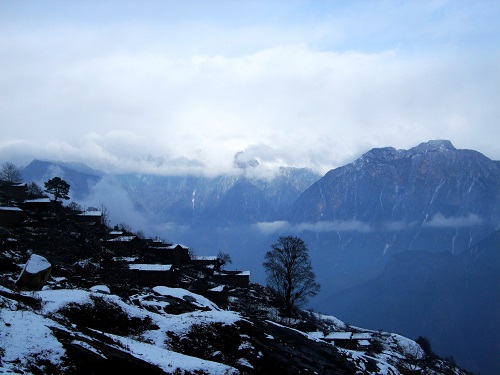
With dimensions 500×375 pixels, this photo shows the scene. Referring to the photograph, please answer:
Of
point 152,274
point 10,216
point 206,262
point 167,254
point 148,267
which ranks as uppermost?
point 10,216

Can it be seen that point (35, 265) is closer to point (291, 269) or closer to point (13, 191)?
point (291, 269)

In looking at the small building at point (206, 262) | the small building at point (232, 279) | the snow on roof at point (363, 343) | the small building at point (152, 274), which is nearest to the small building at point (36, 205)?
the small building at point (152, 274)

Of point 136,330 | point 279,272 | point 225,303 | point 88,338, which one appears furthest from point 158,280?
point 88,338

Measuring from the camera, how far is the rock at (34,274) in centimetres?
3528

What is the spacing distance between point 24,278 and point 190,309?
1802 centimetres

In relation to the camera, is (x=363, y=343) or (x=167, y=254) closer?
(x=363, y=343)

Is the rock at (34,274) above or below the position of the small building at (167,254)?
above

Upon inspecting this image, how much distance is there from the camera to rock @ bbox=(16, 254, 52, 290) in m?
35.3

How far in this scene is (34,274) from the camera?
1396 inches

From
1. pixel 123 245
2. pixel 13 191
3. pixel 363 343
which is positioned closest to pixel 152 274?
pixel 123 245

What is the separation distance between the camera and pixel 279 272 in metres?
84.3

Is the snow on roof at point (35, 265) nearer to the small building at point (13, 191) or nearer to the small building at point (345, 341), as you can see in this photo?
the small building at point (345, 341)

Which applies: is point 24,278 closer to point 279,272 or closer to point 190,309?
point 190,309

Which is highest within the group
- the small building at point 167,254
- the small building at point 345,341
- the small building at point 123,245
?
the small building at point 123,245
